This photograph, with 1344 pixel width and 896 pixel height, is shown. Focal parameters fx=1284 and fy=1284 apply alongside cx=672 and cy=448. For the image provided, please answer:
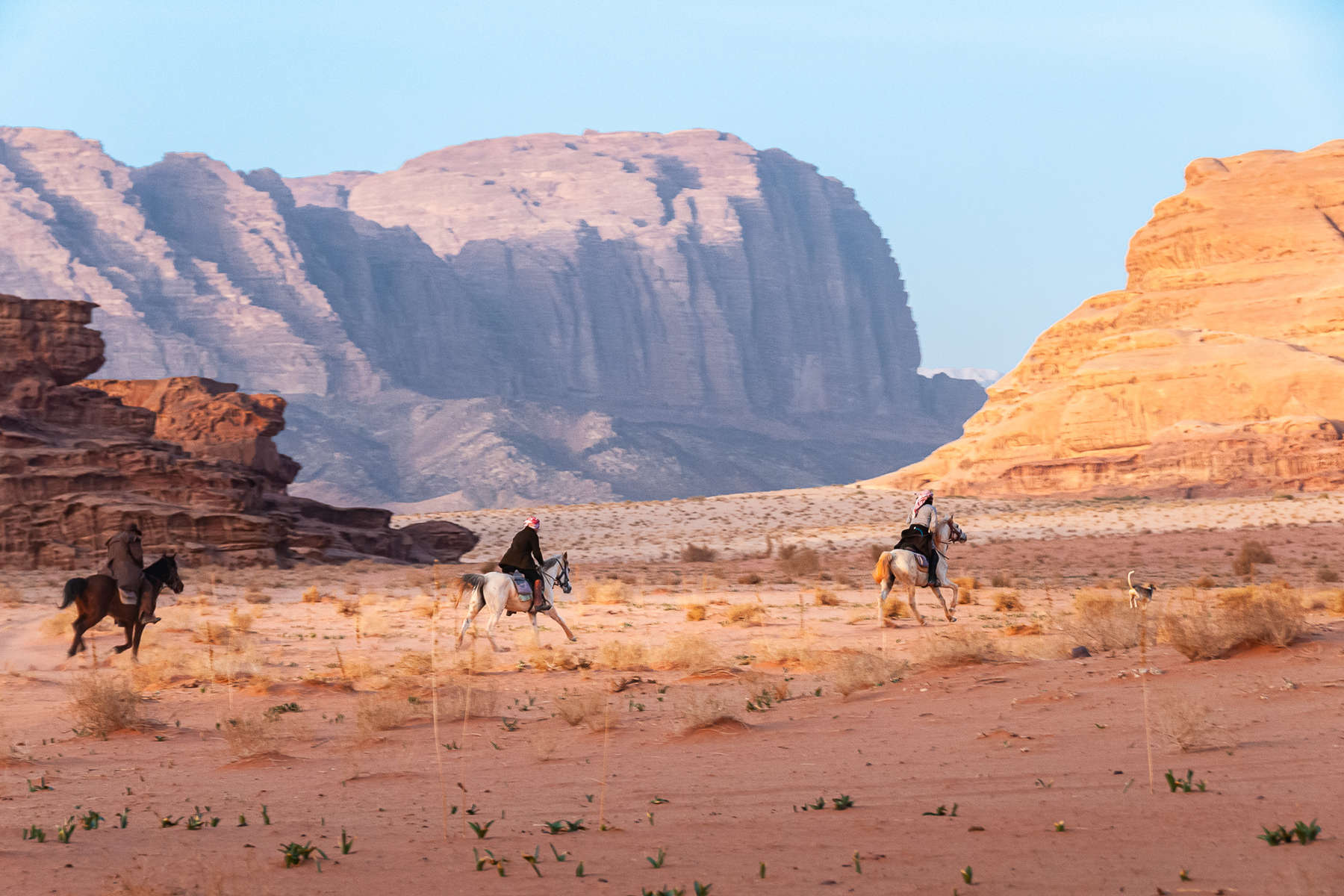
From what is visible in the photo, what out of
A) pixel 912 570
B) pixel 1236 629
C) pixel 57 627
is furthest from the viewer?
pixel 57 627

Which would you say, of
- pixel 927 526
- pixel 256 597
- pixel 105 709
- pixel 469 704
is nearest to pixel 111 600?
pixel 105 709

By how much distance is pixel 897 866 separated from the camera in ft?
19.9

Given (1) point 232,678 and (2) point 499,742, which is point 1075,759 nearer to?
(2) point 499,742

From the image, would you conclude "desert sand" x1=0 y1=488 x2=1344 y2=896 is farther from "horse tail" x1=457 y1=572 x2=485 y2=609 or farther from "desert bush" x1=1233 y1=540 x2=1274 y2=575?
"desert bush" x1=1233 y1=540 x2=1274 y2=575

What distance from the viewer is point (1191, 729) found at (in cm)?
816

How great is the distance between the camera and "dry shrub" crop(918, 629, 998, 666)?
13.3 metres

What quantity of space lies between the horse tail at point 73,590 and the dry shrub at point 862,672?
9002mm

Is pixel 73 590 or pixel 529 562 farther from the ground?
pixel 529 562

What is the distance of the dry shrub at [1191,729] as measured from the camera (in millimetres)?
8164

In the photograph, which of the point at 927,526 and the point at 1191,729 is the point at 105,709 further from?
the point at 927,526

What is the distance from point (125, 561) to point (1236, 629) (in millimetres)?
12844

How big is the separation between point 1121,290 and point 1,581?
84.1 m

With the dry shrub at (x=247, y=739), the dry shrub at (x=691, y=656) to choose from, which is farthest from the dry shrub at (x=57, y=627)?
the dry shrub at (x=247, y=739)

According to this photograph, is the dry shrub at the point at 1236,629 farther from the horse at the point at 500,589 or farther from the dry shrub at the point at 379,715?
the horse at the point at 500,589
